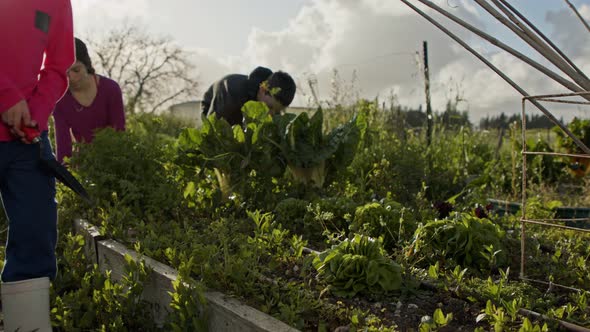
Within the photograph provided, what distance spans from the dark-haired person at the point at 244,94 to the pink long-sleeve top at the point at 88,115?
956mm

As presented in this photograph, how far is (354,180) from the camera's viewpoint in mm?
4355

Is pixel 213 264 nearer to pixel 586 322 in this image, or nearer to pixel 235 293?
pixel 235 293

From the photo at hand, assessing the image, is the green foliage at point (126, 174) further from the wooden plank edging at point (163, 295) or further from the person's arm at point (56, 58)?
the person's arm at point (56, 58)

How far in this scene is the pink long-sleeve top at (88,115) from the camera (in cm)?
404

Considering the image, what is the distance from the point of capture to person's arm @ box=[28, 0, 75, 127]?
7.45 ft

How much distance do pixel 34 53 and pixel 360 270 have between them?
1674 millimetres

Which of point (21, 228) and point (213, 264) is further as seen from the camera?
point (213, 264)

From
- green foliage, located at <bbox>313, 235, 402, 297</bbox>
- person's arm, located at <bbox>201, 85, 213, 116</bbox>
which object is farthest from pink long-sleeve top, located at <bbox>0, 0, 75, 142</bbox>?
person's arm, located at <bbox>201, 85, 213, 116</bbox>

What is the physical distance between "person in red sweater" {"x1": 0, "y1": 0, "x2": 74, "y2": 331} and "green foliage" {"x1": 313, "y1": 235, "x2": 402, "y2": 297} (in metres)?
1.23

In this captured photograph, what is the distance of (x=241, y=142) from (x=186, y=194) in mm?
546

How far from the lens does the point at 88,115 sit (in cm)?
407

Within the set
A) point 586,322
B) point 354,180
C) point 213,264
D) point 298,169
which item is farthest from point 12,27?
point 354,180

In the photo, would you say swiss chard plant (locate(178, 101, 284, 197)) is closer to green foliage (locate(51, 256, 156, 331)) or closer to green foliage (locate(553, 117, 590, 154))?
green foliage (locate(51, 256, 156, 331))

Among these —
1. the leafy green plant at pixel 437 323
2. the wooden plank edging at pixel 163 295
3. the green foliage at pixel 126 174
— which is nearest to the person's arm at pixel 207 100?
the green foliage at pixel 126 174
